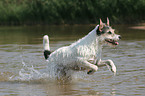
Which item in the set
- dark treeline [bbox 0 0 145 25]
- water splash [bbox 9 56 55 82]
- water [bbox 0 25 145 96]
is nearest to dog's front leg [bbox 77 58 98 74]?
water [bbox 0 25 145 96]

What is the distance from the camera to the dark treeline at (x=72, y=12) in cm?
3759

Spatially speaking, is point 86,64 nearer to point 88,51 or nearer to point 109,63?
point 88,51

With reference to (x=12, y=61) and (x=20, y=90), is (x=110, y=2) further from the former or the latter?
(x=20, y=90)

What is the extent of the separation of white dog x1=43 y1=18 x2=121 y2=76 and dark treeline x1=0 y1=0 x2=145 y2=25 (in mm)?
28233

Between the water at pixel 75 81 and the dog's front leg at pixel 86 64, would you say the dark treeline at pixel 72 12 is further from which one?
the dog's front leg at pixel 86 64

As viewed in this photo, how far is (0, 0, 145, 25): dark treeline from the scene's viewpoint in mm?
37594

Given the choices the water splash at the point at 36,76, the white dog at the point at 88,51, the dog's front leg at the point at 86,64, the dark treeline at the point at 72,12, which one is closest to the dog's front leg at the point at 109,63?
the white dog at the point at 88,51

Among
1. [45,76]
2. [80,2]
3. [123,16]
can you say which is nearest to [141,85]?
[45,76]

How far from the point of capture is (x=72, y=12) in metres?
40.3

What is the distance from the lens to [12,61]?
499 inches

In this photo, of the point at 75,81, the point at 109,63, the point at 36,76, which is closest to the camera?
the point at 109,63

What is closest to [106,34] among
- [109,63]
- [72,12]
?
[109,63]

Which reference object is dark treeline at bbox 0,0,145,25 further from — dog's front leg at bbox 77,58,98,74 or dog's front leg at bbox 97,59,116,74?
dog's front leg at bbox 77,58,98,74

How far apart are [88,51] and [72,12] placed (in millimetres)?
31692
